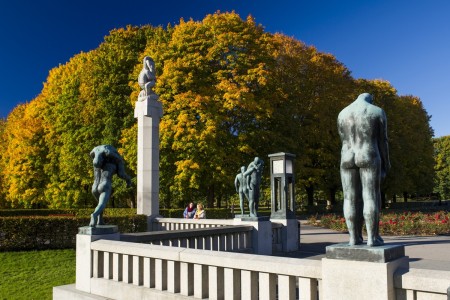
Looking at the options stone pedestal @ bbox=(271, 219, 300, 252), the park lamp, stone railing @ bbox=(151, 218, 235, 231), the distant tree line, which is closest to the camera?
stone railing @ bbox=(151, 218, 235, 231)

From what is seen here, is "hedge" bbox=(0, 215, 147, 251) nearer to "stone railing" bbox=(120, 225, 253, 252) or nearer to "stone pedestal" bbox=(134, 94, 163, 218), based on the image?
"stone pedestal" bbox=(134, 94, 163, 218)

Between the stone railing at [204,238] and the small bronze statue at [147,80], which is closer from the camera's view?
the stone railing at [204,238]

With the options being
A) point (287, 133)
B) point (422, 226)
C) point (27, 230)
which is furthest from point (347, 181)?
point (287, 133)

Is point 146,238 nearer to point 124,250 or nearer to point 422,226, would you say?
point 124,250

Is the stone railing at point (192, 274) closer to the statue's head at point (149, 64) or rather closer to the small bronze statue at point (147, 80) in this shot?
the small bronze statue at point (147, 80)

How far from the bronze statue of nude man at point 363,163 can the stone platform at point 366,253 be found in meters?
0.15

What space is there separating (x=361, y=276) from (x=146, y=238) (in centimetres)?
488

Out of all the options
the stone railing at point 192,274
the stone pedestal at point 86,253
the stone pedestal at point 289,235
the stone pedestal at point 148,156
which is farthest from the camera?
the stone pedestal at point 148,156

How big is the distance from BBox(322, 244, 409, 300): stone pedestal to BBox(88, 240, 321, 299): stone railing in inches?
7.5

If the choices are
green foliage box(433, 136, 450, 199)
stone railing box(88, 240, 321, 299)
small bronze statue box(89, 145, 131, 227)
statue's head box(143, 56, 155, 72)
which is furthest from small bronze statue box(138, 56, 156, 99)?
green foliage box(433, 136, 450, 199)

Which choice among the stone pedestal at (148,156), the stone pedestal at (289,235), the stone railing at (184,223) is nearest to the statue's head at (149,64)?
the stone pedestal at (148,156)

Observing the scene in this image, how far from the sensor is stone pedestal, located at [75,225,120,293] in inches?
262

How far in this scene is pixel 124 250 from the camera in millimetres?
6047

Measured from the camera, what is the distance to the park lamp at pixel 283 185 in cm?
1491
